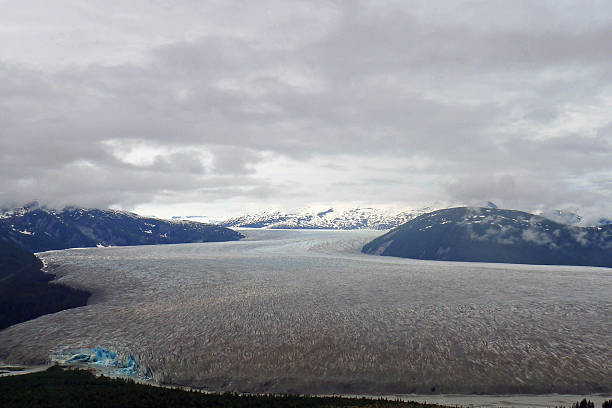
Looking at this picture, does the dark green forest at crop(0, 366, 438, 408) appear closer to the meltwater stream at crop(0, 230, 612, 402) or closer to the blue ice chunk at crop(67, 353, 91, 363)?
the meltwater stream at crop(0, 230, 612, 402)

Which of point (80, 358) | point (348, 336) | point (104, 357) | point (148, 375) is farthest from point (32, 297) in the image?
point (348, 336)

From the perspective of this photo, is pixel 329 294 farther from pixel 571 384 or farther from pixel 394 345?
pixel 571 384

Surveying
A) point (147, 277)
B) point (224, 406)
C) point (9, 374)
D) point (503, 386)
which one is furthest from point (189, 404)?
point (147, 277)

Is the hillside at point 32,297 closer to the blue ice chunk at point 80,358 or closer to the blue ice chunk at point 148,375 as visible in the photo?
the blue ice chunk at point 80,358

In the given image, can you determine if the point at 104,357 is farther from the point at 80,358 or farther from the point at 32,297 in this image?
the point at 32,297

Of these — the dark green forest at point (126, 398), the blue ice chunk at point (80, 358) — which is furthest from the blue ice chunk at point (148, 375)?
the blue ice chunk at point (80, 358)

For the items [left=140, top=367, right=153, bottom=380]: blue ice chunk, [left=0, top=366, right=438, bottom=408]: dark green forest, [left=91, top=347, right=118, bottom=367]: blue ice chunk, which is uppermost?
[left=0, top=366, right=438, bottom=408]: dark green forest

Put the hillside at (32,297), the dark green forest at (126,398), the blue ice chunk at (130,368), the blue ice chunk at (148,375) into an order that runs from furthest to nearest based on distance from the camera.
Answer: the hillside at (32,297) → the blue ice chunk at (130,368) → the blue ice chunk at (148,375) → the dark green forest at (126,398)

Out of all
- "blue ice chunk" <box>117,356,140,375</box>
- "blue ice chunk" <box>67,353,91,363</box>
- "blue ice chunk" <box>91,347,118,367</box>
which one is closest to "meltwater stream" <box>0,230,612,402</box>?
"blue ice chunk" <box>117,356,140,375</box>
